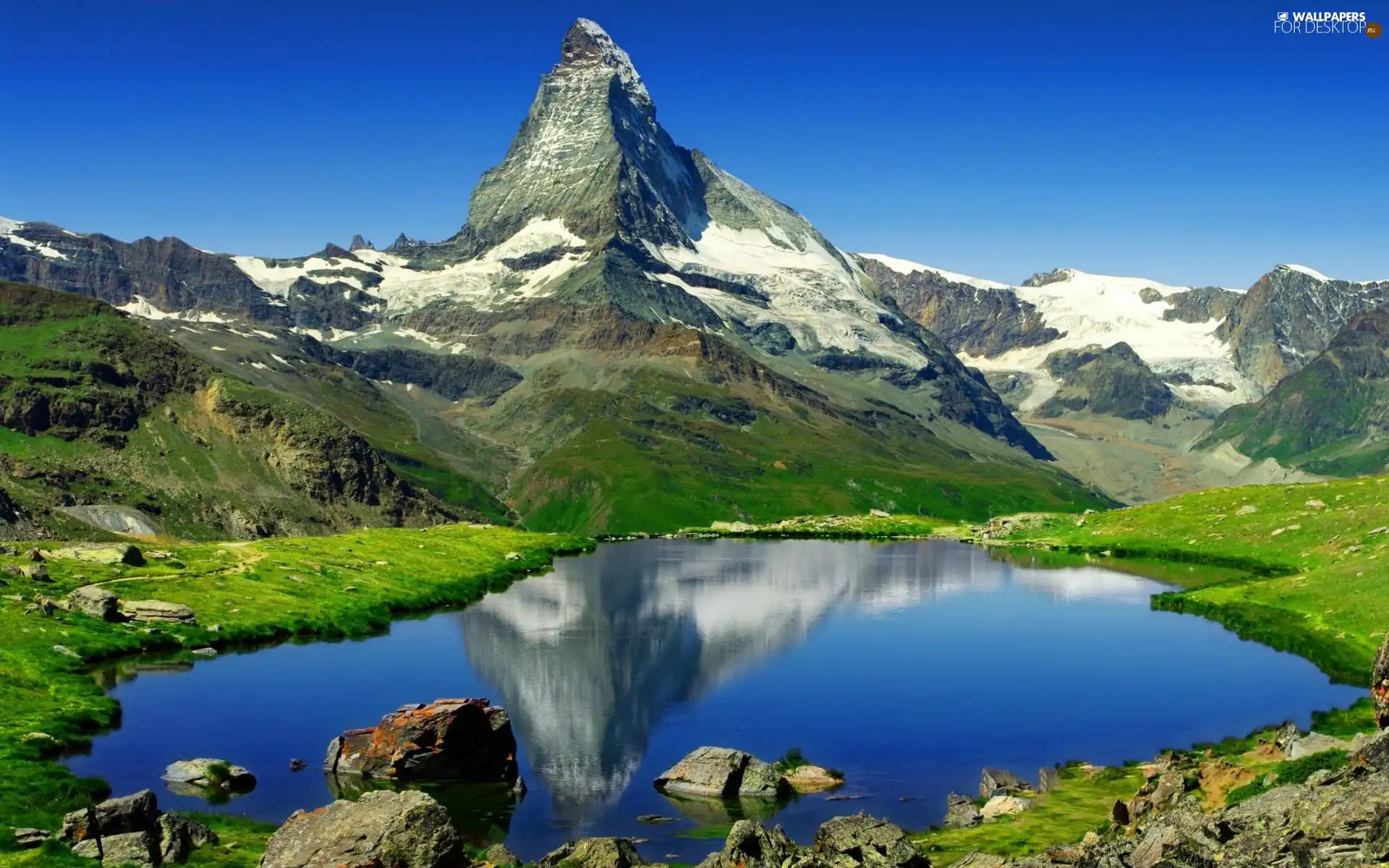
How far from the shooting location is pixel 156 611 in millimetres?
110938

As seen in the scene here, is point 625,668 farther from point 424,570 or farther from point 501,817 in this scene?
point 424,570

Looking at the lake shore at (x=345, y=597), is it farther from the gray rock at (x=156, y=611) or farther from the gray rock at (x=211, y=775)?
the gray rock at (x=211, y=775)

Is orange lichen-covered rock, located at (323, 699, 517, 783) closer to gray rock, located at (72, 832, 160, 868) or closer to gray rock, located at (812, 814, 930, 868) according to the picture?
gray rock, located at (72, 832, 160, 868)

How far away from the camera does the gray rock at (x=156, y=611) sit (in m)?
109

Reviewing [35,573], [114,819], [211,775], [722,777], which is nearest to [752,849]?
[722,777]

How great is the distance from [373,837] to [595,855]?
9452 mm

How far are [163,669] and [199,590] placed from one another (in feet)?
85.4

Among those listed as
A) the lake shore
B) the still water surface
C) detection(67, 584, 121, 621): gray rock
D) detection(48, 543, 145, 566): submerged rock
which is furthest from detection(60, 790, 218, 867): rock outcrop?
detection(48, 543, 145, 566): submerged rock

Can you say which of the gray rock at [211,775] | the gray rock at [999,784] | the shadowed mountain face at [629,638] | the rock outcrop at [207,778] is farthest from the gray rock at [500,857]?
the gray rock at [999,784]

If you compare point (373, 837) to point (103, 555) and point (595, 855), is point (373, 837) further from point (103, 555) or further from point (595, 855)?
point (103, 555)

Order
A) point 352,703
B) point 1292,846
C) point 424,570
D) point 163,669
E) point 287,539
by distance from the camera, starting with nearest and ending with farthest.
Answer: point 1292,846, point 352,703, point 163,669, point 424,570, point 287,539

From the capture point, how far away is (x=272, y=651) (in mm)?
111000

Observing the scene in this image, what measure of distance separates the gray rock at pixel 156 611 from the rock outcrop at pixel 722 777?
59619mm

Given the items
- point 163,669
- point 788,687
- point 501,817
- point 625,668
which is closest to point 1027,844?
point 501,817
